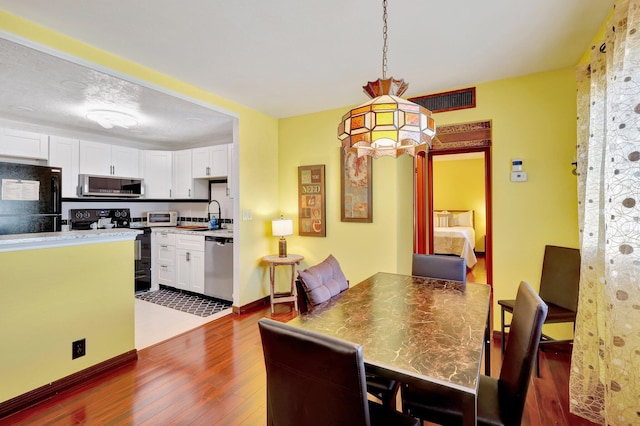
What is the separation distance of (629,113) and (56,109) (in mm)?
4902

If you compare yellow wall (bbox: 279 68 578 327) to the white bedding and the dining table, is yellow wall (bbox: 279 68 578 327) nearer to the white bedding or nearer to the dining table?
the dining table

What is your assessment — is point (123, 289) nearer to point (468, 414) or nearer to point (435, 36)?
point (468, 414)

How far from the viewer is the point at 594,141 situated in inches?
72.3

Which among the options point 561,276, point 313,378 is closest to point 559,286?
point 561,276

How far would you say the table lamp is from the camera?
3752 millimetres

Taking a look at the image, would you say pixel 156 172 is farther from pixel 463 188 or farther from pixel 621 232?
pixel 463 188

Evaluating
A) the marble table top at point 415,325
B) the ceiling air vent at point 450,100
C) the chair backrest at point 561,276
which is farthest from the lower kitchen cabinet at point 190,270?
the chair backrest at point 561,276

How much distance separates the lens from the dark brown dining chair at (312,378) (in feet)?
3.03

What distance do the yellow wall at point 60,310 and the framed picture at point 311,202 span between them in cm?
207

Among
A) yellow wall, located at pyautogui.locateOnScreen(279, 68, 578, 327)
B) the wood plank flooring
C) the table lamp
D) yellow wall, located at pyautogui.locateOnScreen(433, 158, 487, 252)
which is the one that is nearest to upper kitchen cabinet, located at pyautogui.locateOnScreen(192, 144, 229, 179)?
the table lamp

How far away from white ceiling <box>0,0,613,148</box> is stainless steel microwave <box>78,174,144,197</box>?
1.26 metres

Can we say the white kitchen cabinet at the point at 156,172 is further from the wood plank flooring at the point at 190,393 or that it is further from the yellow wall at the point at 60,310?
the wood plank flooring at the point at 190,393

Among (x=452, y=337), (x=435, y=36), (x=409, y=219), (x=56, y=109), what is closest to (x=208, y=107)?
(x=56, y=109)

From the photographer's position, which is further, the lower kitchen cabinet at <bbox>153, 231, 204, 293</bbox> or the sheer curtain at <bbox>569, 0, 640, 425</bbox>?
the lower kitchen cabinet at <bbox>153, 231, 204, 293</bbox>
